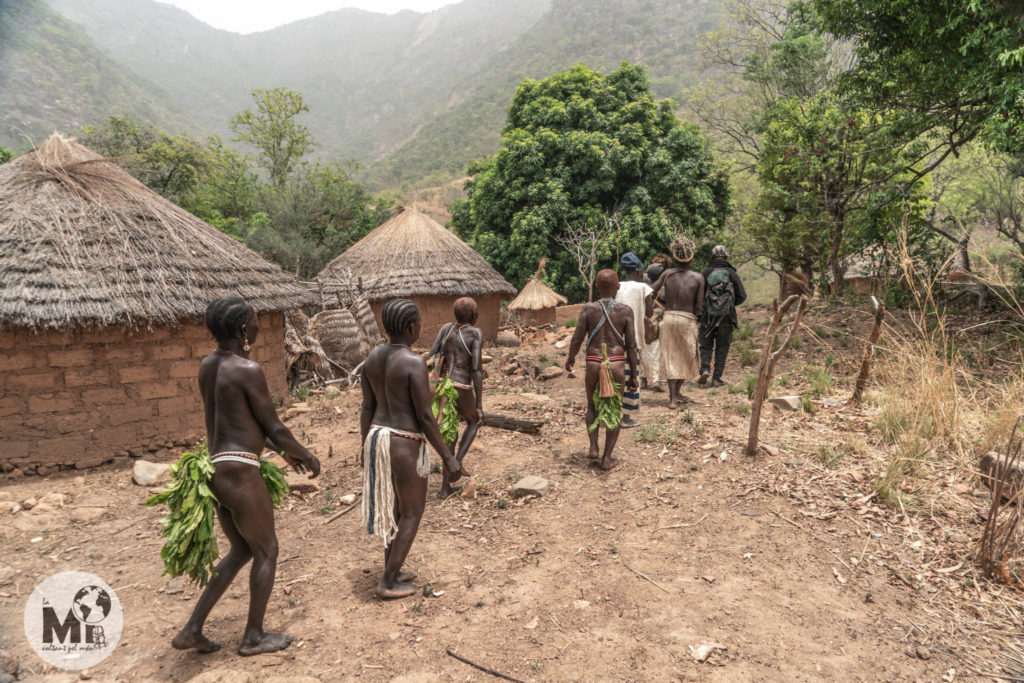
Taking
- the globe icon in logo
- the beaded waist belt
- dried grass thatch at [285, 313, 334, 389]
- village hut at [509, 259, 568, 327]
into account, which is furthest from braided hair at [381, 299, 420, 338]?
village hut at [509, 259, 568, 327]

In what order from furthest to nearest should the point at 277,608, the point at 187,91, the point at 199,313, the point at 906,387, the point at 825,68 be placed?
the point at 187,91
the point at 825,68
the point at 199,313
the point at 906,387
the point at 277,608

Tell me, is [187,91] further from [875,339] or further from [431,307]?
[875,339]

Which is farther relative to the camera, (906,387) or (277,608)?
(906,387)

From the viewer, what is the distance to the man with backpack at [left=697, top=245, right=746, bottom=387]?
290 inches

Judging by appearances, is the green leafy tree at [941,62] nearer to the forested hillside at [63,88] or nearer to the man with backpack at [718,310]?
the man with backpack at [718,310]

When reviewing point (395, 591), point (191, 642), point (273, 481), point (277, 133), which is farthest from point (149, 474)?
point (277, 133)

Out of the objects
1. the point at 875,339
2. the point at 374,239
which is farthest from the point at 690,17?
the point at 875,339

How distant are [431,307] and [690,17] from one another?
2301 inches

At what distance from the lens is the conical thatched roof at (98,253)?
6160mm

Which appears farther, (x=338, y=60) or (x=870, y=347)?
(x=338, y=60)

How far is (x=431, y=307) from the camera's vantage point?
1306 cm

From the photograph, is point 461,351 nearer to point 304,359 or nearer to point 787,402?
point 787,402

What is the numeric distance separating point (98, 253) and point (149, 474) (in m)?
2.90

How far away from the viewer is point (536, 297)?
15023 millimetres
